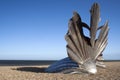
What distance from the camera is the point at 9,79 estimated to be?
1897cm

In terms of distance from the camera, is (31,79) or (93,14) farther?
(93,14)

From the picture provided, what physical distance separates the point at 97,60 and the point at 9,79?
921cm

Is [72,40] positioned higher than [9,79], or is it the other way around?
[72,40]

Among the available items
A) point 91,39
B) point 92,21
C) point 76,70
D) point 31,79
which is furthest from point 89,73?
point 31,79

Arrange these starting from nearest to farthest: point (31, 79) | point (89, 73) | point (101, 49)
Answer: point (31, 79) < point (89, 73) < point (101, 49)

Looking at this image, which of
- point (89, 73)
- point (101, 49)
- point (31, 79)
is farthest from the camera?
point (101, 49)

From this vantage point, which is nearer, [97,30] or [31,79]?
[31,79]

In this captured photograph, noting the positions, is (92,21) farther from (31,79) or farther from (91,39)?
(31,79)

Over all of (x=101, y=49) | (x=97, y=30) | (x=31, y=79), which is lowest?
(x=31, y=79)

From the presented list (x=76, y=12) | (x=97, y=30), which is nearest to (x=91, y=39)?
(x=97, y=30)

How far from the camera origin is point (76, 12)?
893 inches

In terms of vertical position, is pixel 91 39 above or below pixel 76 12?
below

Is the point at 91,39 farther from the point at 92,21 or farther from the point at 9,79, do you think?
the point at 9,79

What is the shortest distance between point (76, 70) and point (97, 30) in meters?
3.78
